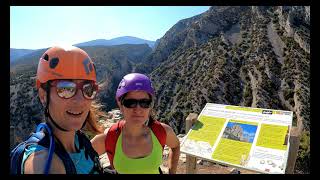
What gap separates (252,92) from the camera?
1734 inches

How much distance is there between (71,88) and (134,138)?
4.84 ft

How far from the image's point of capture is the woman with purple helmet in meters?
3.42

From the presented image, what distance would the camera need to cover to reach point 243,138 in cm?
474

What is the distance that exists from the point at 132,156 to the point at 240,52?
174ft

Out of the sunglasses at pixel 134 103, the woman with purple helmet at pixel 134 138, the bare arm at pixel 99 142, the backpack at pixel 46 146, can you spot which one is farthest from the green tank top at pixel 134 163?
the backpack at pixel 46 146

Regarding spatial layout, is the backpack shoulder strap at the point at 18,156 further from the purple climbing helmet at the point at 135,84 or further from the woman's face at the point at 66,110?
the purple climbing helmet at the point at 135,84

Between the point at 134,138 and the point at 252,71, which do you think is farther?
the point at 252,71

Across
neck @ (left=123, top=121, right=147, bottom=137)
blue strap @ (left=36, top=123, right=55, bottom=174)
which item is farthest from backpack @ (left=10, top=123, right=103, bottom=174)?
neck @ (left=123, top=121, right=147, bottom=137)

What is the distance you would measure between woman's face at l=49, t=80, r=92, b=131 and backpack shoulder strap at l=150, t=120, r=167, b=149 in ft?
5.05

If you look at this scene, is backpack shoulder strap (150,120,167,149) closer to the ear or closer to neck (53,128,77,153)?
neck (53,128,77,153)

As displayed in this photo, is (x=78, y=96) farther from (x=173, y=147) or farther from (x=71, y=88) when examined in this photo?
(x=173, y=147)

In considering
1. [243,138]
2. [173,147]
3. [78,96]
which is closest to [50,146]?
[78,96]
